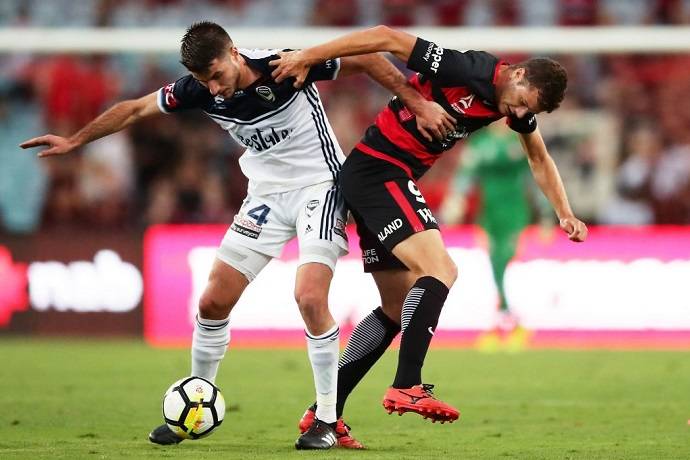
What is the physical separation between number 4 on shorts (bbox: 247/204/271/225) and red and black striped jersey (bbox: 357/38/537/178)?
1.93 ft

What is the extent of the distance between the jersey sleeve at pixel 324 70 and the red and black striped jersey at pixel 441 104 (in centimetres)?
35

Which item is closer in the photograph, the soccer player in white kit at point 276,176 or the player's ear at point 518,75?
the player's ear at point 518,75

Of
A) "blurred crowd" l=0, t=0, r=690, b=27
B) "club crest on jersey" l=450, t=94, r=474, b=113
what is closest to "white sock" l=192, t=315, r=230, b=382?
"club crest on jersey" l=450, t=94, r=474, b=113

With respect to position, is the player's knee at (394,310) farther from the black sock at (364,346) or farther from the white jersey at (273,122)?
the white jersey at (273,122)

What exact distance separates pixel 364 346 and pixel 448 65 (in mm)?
1566

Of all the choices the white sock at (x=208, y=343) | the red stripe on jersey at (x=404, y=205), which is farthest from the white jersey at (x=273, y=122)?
the white sock at (x=208, y=343)

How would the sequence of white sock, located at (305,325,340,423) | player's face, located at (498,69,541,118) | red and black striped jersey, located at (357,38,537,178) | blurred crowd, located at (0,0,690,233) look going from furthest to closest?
blurred crowd, located at (0,0,690,233) → white sock, located at (305,325,340,423) → red and black striped jersey, located at (357,38,537,178) → player's face, located at (498,69,541,118)

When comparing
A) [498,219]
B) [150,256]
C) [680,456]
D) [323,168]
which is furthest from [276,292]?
[680,456]

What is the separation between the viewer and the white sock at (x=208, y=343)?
6.88 meters

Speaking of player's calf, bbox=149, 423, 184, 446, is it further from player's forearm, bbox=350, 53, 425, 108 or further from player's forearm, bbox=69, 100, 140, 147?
player's forearm, bbox=350, 53, 425, 108

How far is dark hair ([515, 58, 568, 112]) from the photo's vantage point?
634 cm

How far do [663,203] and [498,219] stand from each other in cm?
323

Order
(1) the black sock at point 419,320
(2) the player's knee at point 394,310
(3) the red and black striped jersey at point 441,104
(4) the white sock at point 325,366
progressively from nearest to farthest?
(1) the black sock at point 419,320 < (3) the red and black striped jersey at point 441,104 < (4) the white sock at point 325,366 < (2) the player's knee at point 394,310

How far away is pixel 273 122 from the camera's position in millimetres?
6867
